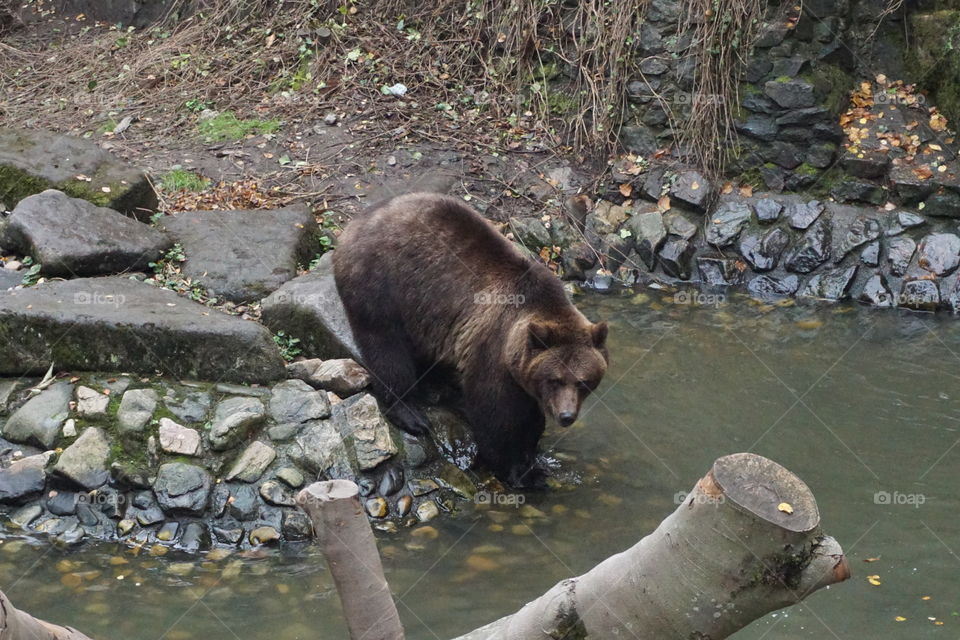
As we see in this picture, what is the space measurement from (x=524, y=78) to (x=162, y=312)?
7079 millimetres

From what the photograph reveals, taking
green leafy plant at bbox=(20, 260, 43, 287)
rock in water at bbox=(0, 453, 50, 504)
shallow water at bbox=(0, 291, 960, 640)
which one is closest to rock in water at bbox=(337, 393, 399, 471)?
shallow water at bbox=(0, 291, 960, 640)

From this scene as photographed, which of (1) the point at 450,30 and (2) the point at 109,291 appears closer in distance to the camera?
(2) the point at 109,291

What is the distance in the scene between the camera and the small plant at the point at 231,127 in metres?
13.1

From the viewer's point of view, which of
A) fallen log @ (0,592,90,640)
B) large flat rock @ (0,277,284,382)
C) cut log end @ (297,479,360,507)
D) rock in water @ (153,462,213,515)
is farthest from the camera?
large flat rock @ (0,277,284,382)

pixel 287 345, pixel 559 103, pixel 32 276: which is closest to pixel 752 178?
pixel 559 103

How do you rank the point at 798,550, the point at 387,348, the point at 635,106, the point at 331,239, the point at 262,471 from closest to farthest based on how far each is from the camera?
the point at 798,550 < the point at 262,471 < the point at 387,348 < the point at 331,239 < the point at 635,106

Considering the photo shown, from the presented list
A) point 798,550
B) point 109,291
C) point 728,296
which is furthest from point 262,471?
point 728,296

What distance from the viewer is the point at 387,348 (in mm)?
7934

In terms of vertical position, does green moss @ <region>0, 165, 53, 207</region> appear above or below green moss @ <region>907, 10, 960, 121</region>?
below

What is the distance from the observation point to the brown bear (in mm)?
7418

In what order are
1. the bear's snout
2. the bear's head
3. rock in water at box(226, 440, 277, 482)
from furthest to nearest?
rock in water at box(226, 440, 277, 482) < the bear's head < the bear's snout

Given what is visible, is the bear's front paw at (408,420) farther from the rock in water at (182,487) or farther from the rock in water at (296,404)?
the rock in water at (182,487)

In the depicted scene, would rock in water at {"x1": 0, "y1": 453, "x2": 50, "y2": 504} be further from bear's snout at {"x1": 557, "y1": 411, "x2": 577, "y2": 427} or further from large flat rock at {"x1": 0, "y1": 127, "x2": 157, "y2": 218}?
bear's snout at {"x1": 557, "y1": 411, "x2": 577, "y2": 427}

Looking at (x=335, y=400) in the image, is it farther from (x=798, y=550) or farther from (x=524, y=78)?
(x=524, y=78)
